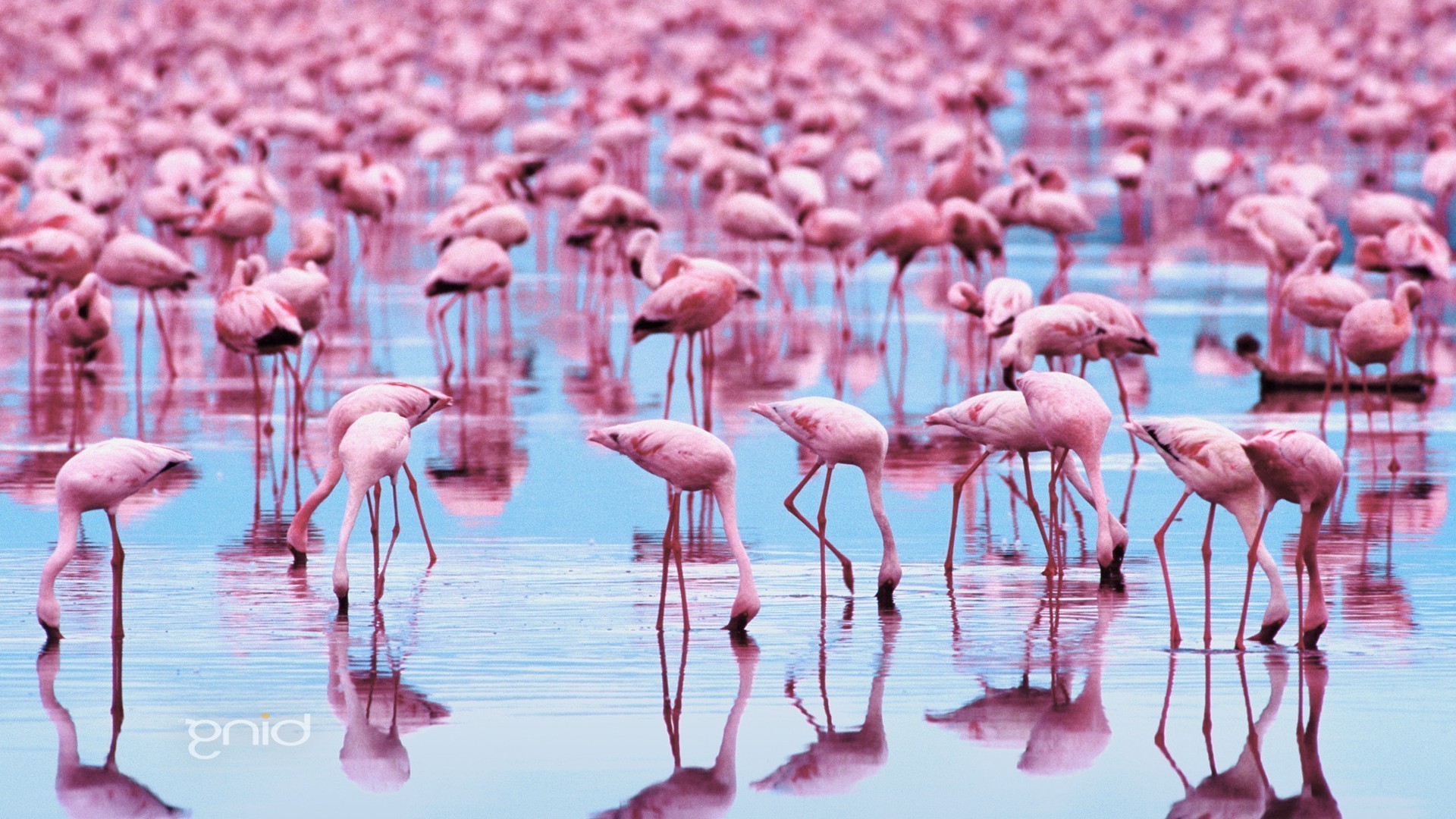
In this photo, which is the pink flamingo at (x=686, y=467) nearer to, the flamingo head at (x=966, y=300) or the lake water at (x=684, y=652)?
the lake water at (x=684, y=652)

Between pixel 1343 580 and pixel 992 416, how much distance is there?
133 cm

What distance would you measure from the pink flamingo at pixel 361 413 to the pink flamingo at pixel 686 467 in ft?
3.39

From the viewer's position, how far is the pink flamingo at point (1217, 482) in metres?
6.93

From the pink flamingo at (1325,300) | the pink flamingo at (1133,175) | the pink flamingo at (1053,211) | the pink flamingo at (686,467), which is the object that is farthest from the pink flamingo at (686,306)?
the pink flamingo at (1133,175)

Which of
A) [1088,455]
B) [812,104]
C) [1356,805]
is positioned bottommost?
[1356,805]

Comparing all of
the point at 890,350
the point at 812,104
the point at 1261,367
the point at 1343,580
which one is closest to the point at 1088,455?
the point at 1343,580

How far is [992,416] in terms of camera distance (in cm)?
803

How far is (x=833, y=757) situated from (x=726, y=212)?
34.0 feet

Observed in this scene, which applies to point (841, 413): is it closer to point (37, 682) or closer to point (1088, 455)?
point (1088, 455)

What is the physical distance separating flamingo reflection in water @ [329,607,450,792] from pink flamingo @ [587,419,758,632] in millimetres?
976

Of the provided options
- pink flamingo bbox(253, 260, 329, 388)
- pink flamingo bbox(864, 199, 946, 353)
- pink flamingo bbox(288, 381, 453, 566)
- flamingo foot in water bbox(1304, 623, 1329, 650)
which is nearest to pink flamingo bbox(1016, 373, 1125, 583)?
flamingo foot in water bbox(1304, 623, 1329, 650)

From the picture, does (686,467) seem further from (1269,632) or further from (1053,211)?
(1053,211)

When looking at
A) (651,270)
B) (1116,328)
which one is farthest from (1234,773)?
(651,270)

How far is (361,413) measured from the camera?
319 inches
